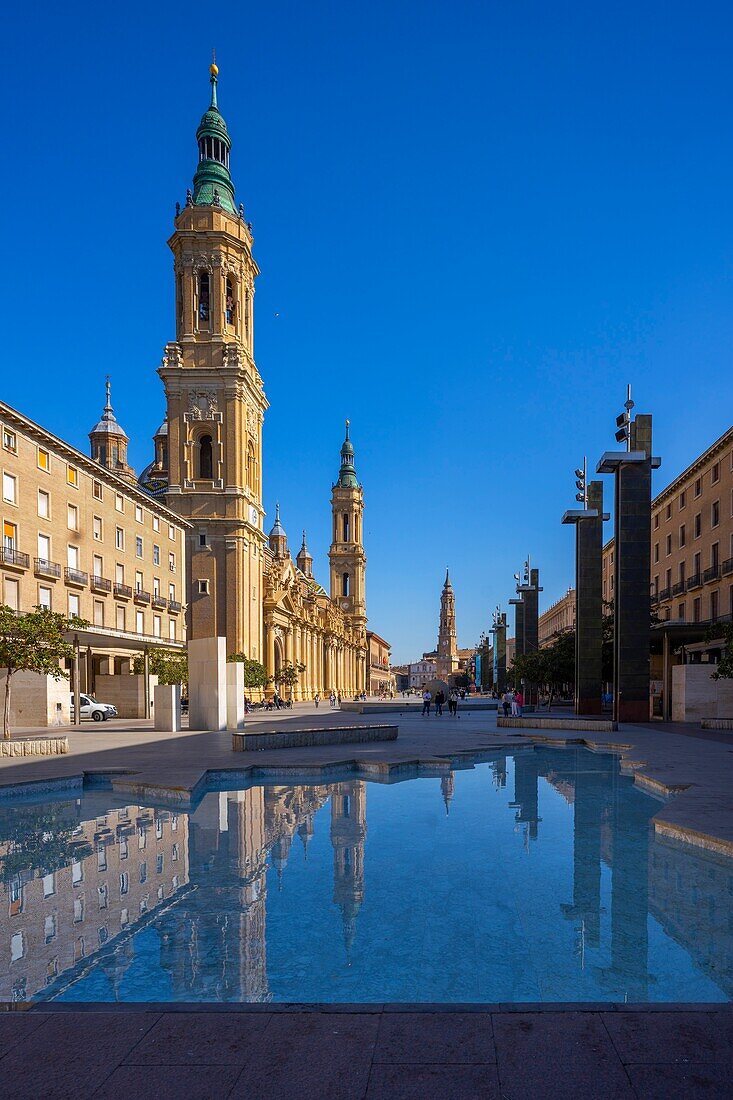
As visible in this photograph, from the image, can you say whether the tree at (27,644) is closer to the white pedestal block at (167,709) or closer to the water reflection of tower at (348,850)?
the white pedestal block at (167,709)

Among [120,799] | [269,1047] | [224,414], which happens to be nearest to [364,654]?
[224,414]

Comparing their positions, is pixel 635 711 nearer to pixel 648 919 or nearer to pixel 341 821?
pixel 341 821

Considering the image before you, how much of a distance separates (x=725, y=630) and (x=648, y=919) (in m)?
23.4

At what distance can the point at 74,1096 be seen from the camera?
3672 millimetres

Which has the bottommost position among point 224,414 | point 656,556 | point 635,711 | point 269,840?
point 635,711

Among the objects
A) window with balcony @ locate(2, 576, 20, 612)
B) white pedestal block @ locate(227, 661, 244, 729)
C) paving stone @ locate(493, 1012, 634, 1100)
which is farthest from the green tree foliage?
window with balcony @ locate(2, 576, 20, 612)

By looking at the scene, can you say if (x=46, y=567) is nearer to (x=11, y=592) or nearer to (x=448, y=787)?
(x=11, y=592)

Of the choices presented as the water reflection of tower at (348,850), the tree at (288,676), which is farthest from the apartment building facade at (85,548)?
the water reflection of tower at (348,850)

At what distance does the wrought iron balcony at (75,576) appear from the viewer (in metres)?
42.7

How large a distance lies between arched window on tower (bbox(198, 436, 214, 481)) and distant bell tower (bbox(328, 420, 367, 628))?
65.6 m

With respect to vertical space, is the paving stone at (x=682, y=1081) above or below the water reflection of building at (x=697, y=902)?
above

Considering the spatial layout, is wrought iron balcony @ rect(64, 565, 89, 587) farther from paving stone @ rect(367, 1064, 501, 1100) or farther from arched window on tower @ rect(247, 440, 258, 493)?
paving stone @ rect(367, 1064, 501, 1100)

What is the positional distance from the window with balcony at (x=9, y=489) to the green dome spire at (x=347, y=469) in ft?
309

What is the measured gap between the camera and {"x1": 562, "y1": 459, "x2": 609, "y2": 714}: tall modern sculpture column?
1421 inches
